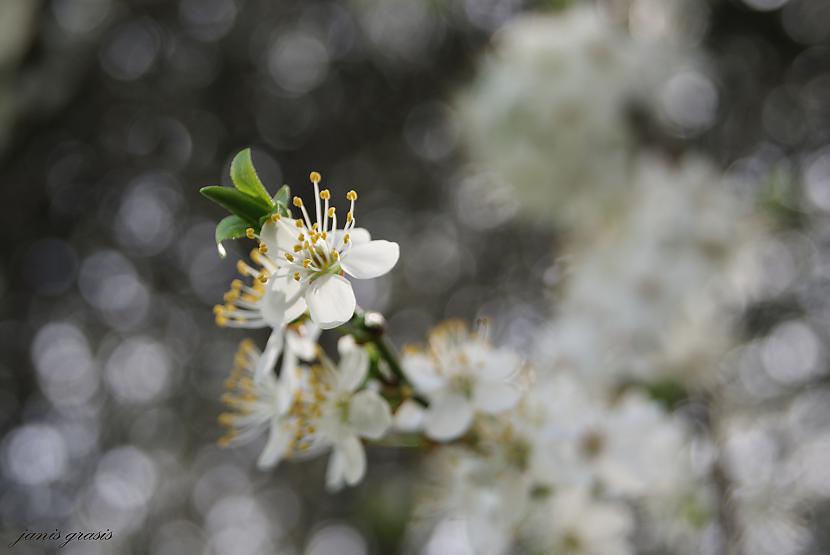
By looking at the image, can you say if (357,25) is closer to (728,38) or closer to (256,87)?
(256,87)

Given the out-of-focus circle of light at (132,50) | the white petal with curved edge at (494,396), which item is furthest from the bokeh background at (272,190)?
the white petal with curved edge at (494,396)

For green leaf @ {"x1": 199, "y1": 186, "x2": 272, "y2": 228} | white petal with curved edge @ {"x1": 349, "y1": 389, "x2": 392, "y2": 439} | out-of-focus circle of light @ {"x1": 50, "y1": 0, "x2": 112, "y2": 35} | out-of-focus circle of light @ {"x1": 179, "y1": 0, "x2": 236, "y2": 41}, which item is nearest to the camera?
green leaf @ {"x1": 199, "y1": 186, "x2": 272, "y2": 228}

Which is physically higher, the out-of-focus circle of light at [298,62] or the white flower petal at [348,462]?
the white flower petal at [348,462]

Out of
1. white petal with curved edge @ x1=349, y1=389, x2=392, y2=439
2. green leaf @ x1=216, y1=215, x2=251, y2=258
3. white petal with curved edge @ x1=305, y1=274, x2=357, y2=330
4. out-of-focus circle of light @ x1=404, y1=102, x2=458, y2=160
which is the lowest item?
out-of-focus circle of light @ x1=404, y1=102, x2=458, y2=160

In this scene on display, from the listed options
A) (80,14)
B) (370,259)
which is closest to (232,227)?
(370,259)

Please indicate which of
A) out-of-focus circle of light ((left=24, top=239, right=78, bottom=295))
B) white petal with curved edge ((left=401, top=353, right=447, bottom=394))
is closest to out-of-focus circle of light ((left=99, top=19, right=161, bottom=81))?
out-of-focus circle of light ((left=24, top=239, right=78, bottom=295))

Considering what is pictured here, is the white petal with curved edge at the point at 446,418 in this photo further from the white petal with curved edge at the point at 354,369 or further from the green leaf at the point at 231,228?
the green leaf at the point at 231,228

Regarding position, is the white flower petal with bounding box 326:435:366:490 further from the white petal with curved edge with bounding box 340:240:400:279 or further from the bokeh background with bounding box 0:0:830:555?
the bokeh background with bounding box 0:0:830:555
